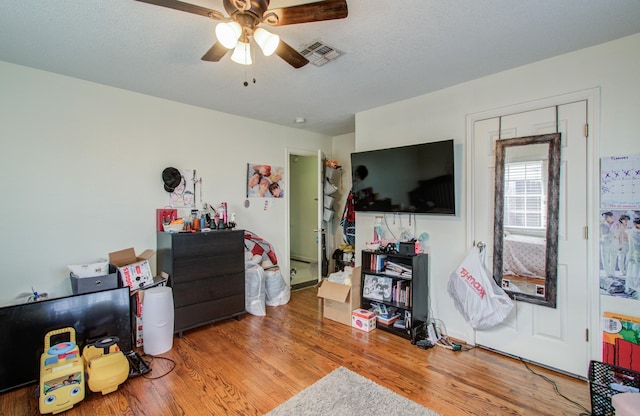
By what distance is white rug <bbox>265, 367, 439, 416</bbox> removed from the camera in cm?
186

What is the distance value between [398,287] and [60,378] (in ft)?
8.93

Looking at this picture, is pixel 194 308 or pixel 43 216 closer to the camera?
pixel 43 216

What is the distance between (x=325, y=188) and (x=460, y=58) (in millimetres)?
2721

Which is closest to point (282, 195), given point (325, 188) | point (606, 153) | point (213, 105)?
point (325, 188)

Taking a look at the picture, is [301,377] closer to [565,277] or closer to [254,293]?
[254,293]

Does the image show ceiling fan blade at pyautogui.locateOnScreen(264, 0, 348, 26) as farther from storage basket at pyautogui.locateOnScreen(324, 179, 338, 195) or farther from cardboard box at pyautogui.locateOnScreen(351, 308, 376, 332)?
storage basket at pyautogui.locateOnScreen(324, 179, 338, 195)

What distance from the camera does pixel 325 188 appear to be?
4.69 metres

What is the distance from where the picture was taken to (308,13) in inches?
56.9

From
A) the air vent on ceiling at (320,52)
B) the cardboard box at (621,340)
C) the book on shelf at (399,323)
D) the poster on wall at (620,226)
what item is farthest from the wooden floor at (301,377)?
the air vent on ceiling at (320,52)

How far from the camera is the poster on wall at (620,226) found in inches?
→ 79.0

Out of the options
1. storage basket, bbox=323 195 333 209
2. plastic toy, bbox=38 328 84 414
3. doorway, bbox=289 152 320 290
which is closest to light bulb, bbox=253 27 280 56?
plastic toy, bbox=38 328 84 414

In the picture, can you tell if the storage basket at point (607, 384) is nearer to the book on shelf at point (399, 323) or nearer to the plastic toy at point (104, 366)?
the book on shelf at point (399, 323)

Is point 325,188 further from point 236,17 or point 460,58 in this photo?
point 236,17

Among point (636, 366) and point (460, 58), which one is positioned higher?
point (460, 58)
